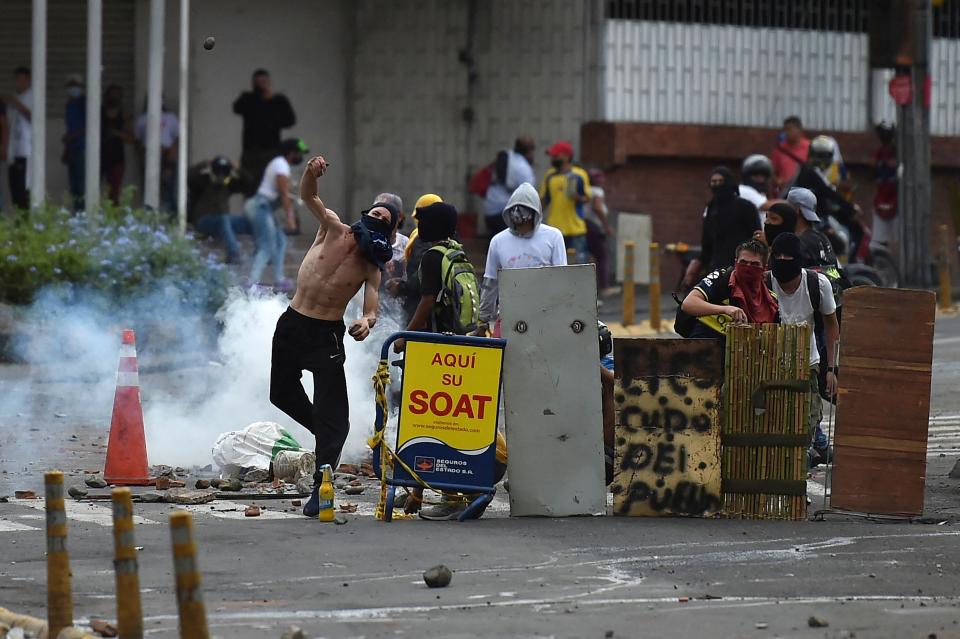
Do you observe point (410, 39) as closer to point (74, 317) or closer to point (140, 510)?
point (74, 317)

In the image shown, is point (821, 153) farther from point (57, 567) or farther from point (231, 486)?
point (57, 567)

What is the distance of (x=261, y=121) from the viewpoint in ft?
72.7

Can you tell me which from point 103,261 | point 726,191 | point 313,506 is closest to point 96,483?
point 313,506

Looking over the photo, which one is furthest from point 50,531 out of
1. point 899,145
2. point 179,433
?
point 899,145

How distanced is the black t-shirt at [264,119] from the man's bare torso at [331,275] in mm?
11857

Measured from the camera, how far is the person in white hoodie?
39.1 ft

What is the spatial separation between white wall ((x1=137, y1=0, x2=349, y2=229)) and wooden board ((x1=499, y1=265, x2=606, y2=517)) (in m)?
14.4

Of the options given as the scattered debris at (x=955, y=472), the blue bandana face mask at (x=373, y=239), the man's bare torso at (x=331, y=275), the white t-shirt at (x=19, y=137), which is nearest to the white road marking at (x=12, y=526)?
the man's bare torso at (x=331, y=275)

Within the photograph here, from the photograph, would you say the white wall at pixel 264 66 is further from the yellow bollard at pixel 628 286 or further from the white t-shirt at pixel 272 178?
the yellow bollard at pixel 628 286

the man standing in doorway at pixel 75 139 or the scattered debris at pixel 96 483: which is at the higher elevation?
the man standing in doorway at pixel 75 139

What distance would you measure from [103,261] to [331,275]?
7.57 meters

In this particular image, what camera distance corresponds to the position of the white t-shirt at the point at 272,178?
20.4 meters

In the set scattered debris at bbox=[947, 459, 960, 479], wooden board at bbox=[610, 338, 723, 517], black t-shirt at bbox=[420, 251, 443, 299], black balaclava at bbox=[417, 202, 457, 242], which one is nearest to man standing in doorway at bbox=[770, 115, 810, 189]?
scattered debris at bbox=[947, 459, 960, 479]

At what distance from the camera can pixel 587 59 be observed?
24.3 meters
